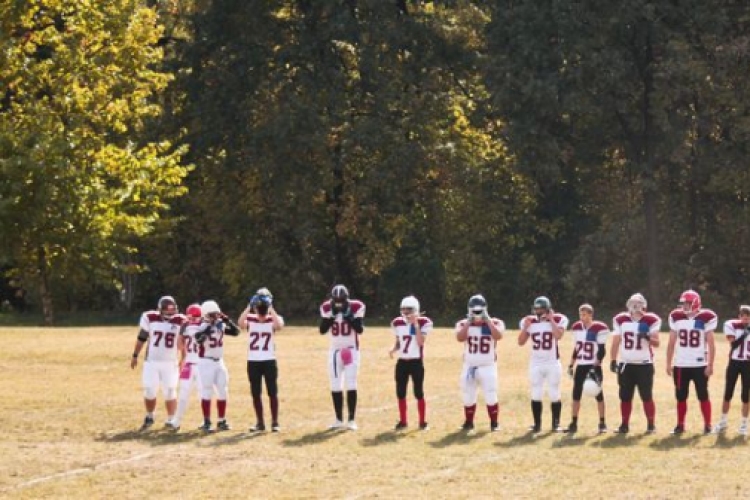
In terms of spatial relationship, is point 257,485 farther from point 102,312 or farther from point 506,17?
point 102,312

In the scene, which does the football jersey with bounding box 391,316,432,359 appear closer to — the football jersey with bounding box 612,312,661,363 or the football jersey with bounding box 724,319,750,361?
the football jersey with bounding box 612,312,661,363

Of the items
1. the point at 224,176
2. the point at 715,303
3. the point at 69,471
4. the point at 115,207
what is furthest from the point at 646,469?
the point at 224,176

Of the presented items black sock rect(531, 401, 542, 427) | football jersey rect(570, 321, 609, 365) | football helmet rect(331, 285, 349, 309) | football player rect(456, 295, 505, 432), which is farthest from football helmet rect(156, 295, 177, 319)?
football jersey rect(570, 321, 609, 365)

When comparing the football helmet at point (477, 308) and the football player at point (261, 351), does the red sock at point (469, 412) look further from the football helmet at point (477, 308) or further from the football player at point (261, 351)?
the football player at point (261, 351)

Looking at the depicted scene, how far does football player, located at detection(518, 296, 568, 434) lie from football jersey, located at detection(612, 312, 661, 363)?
957mm

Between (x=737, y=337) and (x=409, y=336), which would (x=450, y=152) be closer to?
(x=409, y=336)

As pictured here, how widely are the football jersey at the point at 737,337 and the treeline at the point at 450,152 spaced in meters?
31.2

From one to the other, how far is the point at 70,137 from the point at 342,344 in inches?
616

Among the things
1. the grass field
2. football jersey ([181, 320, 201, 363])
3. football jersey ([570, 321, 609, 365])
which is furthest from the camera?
football jersey ([181, 320, 201, 363])

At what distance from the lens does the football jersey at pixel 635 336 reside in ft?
84.9

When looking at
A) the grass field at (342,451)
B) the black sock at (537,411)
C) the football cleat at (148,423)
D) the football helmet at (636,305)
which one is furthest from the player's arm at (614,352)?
the football cleat at (148,423)

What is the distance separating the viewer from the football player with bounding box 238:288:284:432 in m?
26.5

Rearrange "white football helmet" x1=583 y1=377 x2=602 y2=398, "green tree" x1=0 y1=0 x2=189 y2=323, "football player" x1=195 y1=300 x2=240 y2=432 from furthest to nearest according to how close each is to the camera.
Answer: "green tree" x1=0 y1=0 x2=189 y2=323, "football player" x1=195 y1=300 x2=240 y2=432, "white football helmet" x1=583 y1=377 x2=602 y2=398

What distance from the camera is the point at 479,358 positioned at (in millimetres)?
26531
